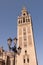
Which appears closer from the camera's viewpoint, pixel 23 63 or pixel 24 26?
pixel 23 63

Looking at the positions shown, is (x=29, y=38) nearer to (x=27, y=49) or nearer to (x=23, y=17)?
(x=27, y=49)

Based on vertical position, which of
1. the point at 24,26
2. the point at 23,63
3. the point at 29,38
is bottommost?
the point at 23,63

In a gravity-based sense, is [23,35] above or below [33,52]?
above

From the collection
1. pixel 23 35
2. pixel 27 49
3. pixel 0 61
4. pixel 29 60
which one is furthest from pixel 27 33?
pixel 0 61

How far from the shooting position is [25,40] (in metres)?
58.6

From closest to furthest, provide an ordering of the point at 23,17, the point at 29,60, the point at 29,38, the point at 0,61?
1. the point at 0,61
2. the point at 29,60
3. the point at 29,38
4. the point at 23,17

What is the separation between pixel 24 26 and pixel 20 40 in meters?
5.28

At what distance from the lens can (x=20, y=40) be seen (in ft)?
193

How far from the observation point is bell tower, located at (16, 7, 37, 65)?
54138 millimetres

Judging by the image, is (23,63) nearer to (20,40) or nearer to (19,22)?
(20,40)

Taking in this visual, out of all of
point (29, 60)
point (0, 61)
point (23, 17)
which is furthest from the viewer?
point (23, 17)

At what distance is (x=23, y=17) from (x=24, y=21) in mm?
2055

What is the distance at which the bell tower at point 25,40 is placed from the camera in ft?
178

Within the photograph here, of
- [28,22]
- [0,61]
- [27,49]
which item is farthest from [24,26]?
[0,61]
